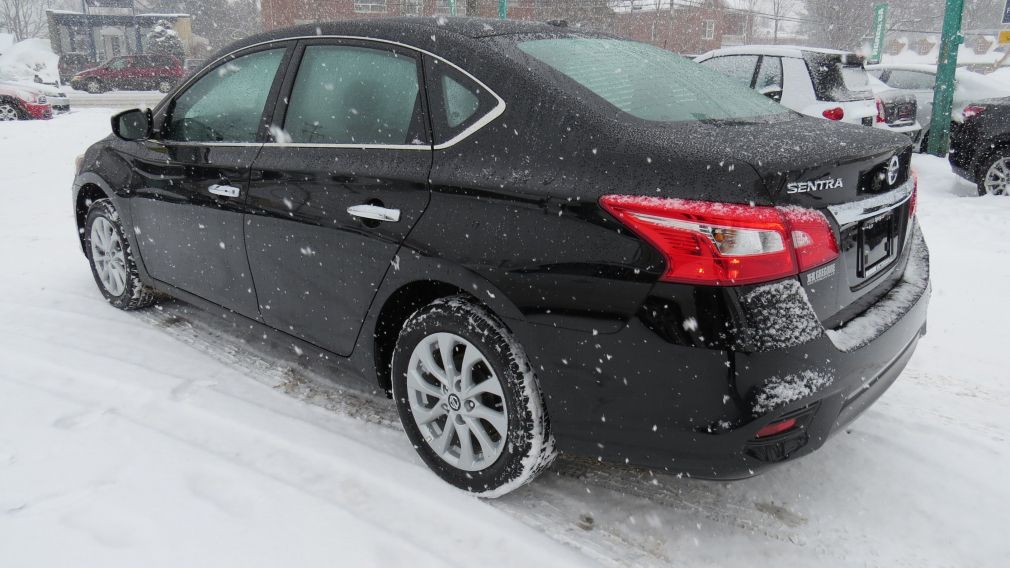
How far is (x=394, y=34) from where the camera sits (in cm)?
270

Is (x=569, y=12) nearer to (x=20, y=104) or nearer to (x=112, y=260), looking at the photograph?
(x=20, y=104)

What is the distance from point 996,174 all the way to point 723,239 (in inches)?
285

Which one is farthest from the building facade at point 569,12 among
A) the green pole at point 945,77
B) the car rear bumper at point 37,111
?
the green pole at point 945,77

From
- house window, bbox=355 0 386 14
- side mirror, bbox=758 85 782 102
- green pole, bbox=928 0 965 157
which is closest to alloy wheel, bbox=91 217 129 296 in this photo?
side mirror, bbox=758 85 782 102

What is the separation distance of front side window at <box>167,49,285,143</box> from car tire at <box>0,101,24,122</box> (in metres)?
16.0

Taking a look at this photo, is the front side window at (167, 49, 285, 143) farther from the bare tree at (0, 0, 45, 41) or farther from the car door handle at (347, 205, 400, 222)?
the bare tree at (0, 0, 45, 41)

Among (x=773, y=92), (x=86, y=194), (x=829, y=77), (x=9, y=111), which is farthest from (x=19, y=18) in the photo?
(x=829, y=77)

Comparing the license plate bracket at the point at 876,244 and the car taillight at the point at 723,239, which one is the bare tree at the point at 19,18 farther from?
the license plate bracket at the point at 876,244

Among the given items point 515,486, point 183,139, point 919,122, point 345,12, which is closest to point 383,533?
point 515,486

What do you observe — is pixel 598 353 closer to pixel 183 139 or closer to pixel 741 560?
pixel 741 560

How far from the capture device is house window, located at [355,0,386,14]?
29.9 m

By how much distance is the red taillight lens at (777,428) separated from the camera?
195cm

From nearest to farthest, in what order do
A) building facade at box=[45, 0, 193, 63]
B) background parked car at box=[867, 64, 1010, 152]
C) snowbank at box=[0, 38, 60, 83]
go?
background parked car at box=[867, 64, 1010, 152] → snowbank at box=[0, 38, 60, 83] → building facade at box=[45, 0, 193, 63]

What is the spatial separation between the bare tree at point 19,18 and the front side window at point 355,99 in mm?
65258
